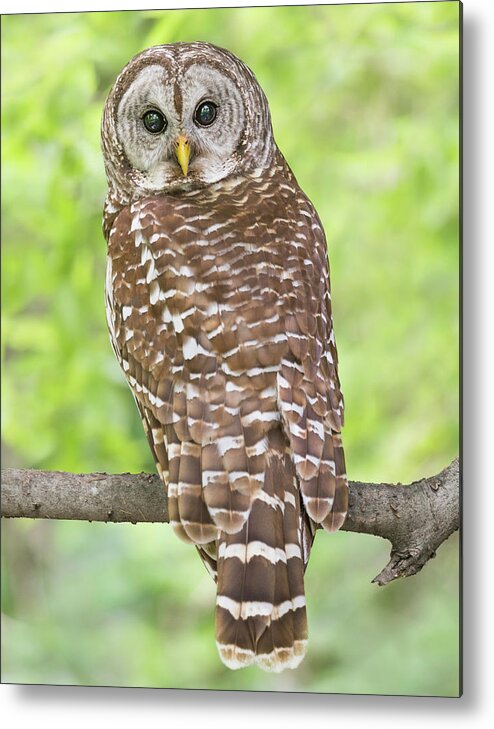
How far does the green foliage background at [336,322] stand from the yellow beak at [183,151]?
1.13ft

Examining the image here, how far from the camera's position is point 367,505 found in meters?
2.60

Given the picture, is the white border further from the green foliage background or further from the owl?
the owl

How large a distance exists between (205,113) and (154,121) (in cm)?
12

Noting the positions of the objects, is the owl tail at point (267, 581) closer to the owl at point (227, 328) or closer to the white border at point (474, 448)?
the owl at point (227, 328)

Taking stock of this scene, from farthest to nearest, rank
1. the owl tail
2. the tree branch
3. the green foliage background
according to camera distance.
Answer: the green foliage background
the tree branch
the owl tail

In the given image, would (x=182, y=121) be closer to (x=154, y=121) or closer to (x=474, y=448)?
(x=154, y=121)

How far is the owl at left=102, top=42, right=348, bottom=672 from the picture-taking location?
235 centimetres

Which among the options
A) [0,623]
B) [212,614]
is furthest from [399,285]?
[0,623]

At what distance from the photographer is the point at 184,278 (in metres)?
2.52

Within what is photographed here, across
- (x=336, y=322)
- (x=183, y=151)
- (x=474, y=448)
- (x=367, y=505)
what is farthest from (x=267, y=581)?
(x=183, y=151)

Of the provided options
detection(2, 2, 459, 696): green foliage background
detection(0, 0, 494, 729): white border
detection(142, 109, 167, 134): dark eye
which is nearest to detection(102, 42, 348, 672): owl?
detection(142, 109, 167, 134): dark eye

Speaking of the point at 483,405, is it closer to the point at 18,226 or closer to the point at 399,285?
the point at 399,285

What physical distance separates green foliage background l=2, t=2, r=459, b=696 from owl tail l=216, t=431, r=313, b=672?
40 centimetres

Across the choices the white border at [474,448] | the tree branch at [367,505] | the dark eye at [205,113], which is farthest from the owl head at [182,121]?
the tree branch at [367,505]
